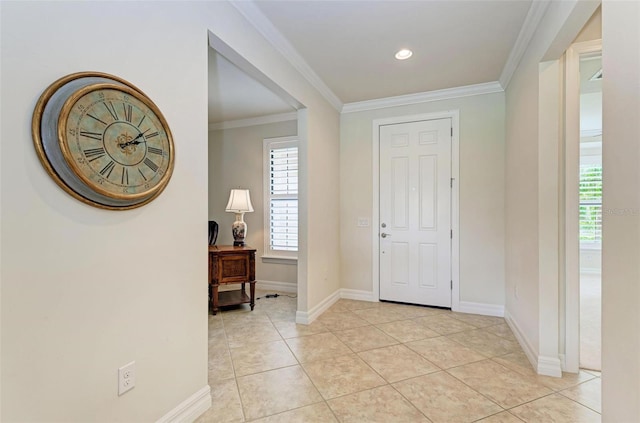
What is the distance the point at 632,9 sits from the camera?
3.56ft

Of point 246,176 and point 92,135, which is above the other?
point 246,176

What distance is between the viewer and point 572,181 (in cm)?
Answer: 206

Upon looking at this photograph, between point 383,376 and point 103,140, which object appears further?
point 383,376

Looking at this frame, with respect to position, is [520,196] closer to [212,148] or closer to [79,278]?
[79,278]

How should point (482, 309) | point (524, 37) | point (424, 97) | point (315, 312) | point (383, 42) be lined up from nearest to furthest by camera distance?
1. point (524, 37)
2. point (383, 42)
3. point (315, 312)
4. point (482, 309)
5. point (424, 97)

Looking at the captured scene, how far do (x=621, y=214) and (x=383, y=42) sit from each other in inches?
80.6

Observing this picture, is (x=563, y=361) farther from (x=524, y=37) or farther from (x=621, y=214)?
(x=524, y=37)

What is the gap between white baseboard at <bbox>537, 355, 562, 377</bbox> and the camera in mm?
2088

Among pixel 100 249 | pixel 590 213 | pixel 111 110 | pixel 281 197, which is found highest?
pixel 111 110

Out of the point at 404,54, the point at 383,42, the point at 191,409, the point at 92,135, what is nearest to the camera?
the point at 92,135

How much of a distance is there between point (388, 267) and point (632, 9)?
3095mm

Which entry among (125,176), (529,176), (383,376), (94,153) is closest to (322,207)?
(383,376)

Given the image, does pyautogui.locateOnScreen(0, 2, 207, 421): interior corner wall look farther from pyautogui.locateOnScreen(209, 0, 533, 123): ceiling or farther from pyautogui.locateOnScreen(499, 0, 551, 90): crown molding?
pyautogui.locateOnScreen(499, 0, 551, 90): crown molding

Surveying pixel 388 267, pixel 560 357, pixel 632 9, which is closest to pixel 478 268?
Answer: pixel 388 267
